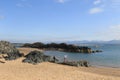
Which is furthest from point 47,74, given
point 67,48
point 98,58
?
point 67,48

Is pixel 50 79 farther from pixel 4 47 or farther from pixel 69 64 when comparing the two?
pixel 4 47

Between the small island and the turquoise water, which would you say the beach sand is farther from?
the small island

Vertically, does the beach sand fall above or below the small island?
below

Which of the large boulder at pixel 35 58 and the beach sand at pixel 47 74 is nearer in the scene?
the beach sand at pixel 47 74

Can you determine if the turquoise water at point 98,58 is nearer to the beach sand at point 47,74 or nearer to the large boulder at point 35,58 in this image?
the large boulder at point 35,58

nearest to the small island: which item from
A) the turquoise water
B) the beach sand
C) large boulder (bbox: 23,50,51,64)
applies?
the turquoise water

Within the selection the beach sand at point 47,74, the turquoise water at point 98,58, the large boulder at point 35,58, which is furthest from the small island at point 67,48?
the beach sand at point 47,74

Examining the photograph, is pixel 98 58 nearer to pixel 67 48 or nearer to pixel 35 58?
pixel 35 58

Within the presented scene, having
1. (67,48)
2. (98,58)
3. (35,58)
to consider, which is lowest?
(98,58)

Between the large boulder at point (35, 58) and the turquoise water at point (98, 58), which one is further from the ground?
the large boulder at point (35, 58)

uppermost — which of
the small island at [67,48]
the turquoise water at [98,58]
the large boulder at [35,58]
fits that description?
the small island at [67,48]

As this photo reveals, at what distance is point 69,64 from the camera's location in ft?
91.5

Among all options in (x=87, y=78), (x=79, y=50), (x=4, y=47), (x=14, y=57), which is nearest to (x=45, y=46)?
(x=79, y=50)

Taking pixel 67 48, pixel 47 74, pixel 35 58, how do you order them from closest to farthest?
pixel 47 74 < pixel 35 58 < pixel 67 48
